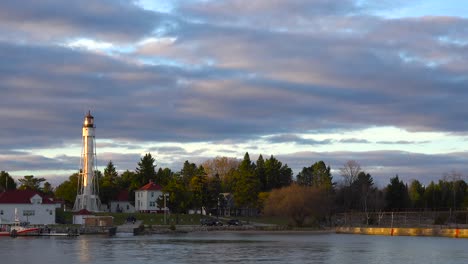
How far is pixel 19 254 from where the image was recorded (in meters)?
59.6

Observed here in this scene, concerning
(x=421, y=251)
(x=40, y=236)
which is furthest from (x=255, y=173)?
(x=421, y=251)

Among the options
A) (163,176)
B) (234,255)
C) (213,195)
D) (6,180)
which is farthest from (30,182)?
(234,255)

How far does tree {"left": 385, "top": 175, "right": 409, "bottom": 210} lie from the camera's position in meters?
140

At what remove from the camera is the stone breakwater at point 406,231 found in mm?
96156

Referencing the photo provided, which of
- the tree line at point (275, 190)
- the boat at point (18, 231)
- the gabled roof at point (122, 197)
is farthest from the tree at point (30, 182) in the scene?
the boat at point (18, 231)

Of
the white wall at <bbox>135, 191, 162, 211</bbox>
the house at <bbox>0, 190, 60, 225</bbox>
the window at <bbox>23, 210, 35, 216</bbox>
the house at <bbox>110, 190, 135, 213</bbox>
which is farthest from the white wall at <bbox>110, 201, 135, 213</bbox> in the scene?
the window at <bbox>23, 210, 35, 216</bbox>

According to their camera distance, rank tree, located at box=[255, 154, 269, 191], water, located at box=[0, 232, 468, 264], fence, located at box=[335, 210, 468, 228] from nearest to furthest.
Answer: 1. water, located at box=[0, 232, 468, 264]
2. fence, located at box=[335, 210, 468, 228]
3. tree, located at box=[255, 154, 269, 191]

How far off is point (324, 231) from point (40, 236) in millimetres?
42350

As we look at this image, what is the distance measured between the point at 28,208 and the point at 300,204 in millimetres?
41943

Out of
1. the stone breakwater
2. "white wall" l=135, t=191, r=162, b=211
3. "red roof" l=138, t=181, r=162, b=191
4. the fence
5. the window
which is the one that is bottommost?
the stone breakwater

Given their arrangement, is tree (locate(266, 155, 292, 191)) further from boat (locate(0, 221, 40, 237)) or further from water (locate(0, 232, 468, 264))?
water (locate(0, 232, 468, 264))

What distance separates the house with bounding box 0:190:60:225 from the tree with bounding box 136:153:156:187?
39990mm

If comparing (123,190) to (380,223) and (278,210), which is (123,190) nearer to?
(278,210)

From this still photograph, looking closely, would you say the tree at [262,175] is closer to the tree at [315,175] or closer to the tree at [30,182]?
the tree at [315,175]
